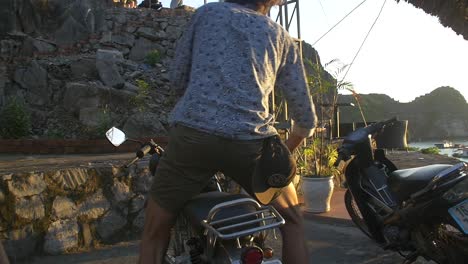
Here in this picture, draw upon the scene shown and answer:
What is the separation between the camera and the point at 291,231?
2053 mm

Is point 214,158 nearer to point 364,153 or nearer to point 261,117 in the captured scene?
point 261,117

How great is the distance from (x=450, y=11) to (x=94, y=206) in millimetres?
5668

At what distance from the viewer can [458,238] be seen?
3014 millimetres

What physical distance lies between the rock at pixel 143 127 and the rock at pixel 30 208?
4.65 metres

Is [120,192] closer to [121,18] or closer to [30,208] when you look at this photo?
[30,208]

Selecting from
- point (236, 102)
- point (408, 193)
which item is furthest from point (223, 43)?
point (408, 193)

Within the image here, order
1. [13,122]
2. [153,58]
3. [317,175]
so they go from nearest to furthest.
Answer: [317,175] → [13,122] → [153,58]

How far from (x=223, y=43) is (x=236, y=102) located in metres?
0.27

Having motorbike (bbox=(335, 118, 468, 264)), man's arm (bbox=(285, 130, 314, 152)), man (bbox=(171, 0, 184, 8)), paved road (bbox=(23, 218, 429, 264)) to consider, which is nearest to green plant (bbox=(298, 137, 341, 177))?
paved road (bbox=(23, 218, 429, 264))

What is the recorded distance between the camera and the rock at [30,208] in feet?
12.8

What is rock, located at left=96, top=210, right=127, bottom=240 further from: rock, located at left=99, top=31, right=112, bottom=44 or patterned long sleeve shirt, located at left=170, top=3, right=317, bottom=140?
rock, located at left=99, top=31, right=112, bottom=44

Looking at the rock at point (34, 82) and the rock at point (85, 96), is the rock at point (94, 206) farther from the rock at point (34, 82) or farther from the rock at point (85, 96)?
the rock at point (34, 82)

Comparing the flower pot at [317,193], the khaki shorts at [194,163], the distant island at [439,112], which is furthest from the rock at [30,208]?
the distant island at [439,112]

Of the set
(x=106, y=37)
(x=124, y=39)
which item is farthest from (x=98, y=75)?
(x=106, y=37)
